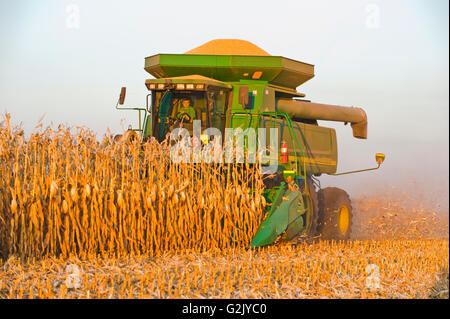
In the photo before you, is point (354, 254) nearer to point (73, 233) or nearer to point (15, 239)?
point (73, 233)

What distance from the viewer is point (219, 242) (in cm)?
701

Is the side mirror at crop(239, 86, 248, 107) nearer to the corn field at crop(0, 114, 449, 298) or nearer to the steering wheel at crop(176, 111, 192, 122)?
the steering wheel at crop(176, 111, 192, 122)

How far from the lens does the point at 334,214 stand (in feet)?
30.0

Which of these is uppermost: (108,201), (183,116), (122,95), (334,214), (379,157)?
(122,95)

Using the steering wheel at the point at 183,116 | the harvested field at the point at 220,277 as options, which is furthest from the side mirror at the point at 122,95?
the harvested field at the point at 220,277

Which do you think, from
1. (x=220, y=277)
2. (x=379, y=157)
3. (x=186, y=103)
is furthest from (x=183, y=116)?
(x=220, y=277)

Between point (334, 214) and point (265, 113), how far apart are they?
6.50ft

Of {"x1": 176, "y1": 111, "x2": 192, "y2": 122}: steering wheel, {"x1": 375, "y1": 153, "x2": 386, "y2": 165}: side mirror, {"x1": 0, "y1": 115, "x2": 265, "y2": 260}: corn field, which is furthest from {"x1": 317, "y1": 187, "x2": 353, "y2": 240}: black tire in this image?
{"x1": 176, "y1": 111, "x2": 192, "y2": 122}: steering wheel

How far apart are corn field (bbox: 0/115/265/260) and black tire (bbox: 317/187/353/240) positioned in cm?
224

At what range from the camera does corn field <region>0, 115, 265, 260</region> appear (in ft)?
19.4

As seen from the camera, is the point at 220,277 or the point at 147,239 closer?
the point at 220,277

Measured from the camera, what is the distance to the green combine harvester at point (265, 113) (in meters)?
7.63

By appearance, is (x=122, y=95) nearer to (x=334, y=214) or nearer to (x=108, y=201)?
(x=108, y=201)


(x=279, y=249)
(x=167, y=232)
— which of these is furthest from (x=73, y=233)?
(x=279, y=249)
